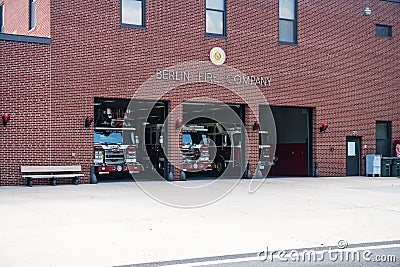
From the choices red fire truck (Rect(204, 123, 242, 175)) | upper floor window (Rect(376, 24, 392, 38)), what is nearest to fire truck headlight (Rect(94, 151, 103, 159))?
red fire truck (Rect(204, 123, 242, 175))

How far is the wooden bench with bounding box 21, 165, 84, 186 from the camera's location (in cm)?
1942

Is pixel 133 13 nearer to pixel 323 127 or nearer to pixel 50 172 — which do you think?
pixel 50 172

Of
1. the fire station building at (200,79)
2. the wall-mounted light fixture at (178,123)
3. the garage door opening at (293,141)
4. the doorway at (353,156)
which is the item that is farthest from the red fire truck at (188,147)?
the doorway at (353,156)

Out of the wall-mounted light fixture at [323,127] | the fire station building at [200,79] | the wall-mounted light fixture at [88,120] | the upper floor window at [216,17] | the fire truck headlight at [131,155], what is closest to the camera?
the fire station building at [200,79]

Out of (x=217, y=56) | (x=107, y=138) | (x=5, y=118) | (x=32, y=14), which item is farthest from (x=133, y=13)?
(x=5, y=118)

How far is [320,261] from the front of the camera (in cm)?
766

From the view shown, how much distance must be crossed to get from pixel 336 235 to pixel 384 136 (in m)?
19.2

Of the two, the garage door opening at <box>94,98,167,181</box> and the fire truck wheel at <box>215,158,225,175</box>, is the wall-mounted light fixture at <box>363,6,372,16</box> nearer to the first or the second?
the fire truck wheel at <box>215,158,225,175</box>

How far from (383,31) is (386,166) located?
6.59 meters

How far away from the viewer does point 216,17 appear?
23.4 m

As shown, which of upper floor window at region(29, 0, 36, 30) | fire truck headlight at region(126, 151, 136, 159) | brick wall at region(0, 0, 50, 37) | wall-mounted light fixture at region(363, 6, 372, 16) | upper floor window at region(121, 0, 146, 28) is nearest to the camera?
brick wall at region(0, 0, 50, 37)

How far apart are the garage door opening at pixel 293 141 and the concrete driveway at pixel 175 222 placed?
327 inches

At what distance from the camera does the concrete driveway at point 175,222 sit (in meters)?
8.35

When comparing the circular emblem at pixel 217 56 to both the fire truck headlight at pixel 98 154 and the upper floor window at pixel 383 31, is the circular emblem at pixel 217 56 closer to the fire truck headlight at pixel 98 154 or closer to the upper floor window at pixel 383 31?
the fire truck headlight at pixel 98 154
